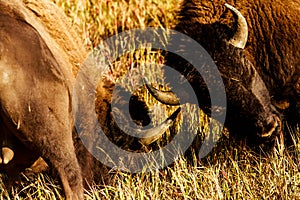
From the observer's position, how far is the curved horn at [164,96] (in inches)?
234

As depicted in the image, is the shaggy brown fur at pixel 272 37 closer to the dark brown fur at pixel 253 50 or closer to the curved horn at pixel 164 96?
the dark brown fur at pixel 253 50

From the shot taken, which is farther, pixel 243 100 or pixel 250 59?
pixel 250 59

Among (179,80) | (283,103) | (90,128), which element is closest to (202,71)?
(179,80)

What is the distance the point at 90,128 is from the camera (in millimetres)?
5273

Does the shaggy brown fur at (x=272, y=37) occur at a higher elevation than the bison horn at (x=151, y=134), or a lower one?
higher

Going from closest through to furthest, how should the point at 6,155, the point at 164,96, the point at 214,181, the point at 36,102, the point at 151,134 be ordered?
the point at 36,102 → the point at 6,155 → the point at 214,181 → the point at 151,134 → the point at 164,96

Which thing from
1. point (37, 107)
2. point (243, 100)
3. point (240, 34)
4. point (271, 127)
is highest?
point (37, 107)

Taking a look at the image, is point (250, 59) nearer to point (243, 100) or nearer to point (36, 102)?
point (243, 100)

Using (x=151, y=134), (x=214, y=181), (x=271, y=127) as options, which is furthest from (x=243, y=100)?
(x=214, y=181)

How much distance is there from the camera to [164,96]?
6016 mm

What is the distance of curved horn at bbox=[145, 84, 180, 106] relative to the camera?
5949 millimetres

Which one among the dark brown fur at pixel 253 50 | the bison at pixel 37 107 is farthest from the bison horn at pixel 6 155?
the dark brown fur at pixel 253 50

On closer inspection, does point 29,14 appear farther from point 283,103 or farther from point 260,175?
point 283,103

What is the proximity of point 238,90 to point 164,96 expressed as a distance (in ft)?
2.21
